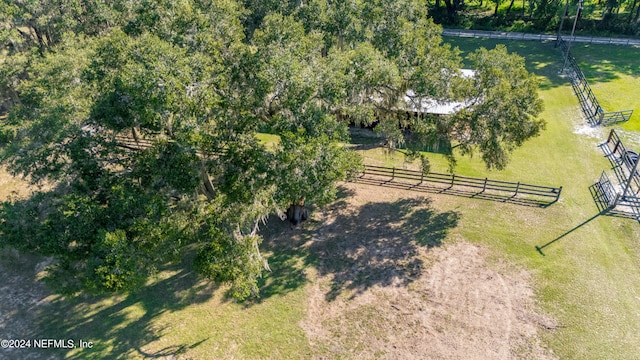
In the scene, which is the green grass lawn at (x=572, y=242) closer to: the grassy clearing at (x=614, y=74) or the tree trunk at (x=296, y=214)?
the grassy clearing at (x=614, y=74)

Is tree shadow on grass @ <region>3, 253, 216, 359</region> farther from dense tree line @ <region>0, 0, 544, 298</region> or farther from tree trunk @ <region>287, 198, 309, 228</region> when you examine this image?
tree trunk @ <region>287, 198, 309, 228</region>

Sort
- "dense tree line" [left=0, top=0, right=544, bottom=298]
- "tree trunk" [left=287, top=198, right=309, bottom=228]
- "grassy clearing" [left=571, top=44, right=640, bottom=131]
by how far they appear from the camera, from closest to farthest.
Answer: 1. "dense tree line" [left=0, top=0, right=544, bottom=298]
2. "tree trunk" [left=287, top=198, right=309, bottom=228]
3. "grassy clearing" [left=571, top=44, right=640, bottom=131]

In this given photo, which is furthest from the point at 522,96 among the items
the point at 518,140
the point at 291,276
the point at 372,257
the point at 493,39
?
the point at 493,39

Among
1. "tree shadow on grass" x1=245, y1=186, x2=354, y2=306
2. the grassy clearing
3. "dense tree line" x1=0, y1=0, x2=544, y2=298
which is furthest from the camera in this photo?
the grassy clearing

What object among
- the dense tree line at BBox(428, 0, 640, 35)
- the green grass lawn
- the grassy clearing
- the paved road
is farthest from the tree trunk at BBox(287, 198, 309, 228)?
the dense tree line at BBox(428, 0, 640, 35)

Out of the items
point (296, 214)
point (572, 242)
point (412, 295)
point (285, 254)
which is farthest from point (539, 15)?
point (285, 254)

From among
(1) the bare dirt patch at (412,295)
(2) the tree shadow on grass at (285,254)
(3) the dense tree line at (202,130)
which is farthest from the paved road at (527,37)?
(2) the tree shadow on grass at (285,254)
